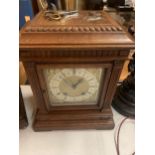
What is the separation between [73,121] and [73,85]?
0.39 ft

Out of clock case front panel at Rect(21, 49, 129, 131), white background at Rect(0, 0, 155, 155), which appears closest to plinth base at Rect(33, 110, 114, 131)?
clock case front panel at Rect(21, 49, 129, 131)

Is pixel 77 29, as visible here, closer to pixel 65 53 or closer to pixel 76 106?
pixel 65 53

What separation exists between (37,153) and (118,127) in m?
0.24

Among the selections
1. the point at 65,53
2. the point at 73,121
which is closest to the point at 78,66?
the point at 65,53

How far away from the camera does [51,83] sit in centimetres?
51

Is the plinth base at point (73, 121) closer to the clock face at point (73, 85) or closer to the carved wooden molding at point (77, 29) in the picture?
the clock face at point (73, 85)

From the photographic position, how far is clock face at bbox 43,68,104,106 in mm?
491

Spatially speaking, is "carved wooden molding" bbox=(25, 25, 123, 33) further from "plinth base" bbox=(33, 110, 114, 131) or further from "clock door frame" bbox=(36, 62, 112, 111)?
"plinth base" bbox=(33, 110, 114, 131)
